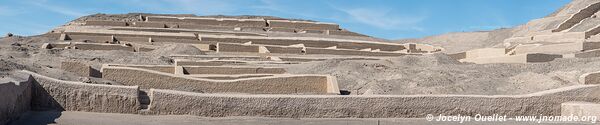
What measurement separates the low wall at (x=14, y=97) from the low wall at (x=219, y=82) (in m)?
3.49

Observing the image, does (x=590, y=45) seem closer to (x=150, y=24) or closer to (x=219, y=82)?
(x=219, y=82)

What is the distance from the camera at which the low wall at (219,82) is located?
11.6m

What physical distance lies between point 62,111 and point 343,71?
742 centimetres

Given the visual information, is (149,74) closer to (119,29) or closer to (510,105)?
(510,105)

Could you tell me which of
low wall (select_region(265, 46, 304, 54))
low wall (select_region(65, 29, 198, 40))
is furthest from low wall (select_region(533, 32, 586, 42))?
low wall (select_region(65, 29, 198, 40))

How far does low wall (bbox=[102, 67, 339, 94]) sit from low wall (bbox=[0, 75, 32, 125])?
3489mm

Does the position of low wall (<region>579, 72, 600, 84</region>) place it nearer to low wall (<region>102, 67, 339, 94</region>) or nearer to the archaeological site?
the archaeological site

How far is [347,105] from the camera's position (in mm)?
8961

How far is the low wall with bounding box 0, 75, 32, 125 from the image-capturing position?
683cm

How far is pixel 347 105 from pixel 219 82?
329 centimetres

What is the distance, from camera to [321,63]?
53.2 ft

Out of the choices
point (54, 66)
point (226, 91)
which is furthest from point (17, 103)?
point (54, 66)

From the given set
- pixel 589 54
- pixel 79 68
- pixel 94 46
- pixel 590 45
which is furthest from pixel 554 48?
pixel 94 46

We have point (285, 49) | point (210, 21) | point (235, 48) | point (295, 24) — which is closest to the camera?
point (235, 48)
